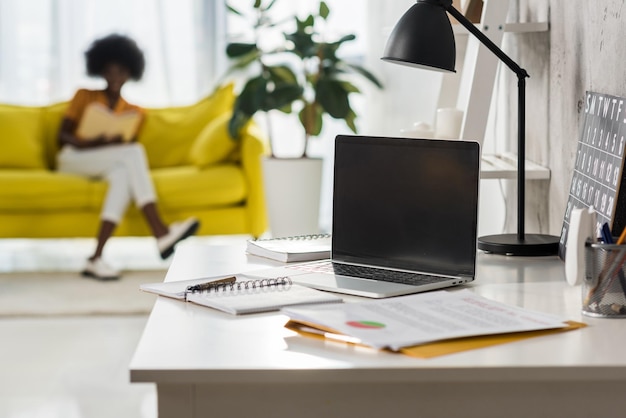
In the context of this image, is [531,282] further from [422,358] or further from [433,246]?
[422,358]

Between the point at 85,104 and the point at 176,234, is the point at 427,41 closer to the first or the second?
the point at 176,234

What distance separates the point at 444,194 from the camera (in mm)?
1362

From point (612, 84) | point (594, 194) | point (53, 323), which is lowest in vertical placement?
point (53, 323)

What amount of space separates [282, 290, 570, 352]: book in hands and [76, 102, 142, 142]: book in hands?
3.49 m

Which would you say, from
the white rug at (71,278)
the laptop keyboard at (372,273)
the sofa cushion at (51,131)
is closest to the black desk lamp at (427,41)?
the laptop keyboard at (372,273)

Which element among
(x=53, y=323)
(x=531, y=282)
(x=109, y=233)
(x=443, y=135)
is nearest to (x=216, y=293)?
(x=531, y=282)

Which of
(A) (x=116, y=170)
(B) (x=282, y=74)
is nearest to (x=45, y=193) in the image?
(A) (x=116, y=170)

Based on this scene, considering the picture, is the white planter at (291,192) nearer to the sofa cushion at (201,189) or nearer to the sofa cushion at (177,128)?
the sofa cushion at (201,189)

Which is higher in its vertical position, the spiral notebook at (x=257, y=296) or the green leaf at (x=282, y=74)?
the green leaf at (x=282, y=74)

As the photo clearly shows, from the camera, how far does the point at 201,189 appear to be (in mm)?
4348

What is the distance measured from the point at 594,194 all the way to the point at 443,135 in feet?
2.14

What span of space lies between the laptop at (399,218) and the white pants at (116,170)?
285cm

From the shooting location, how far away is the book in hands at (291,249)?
1.52 metres

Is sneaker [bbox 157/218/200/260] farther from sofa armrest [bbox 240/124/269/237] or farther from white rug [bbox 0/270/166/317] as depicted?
sofa armrest [bbox 240/124/269/237]
